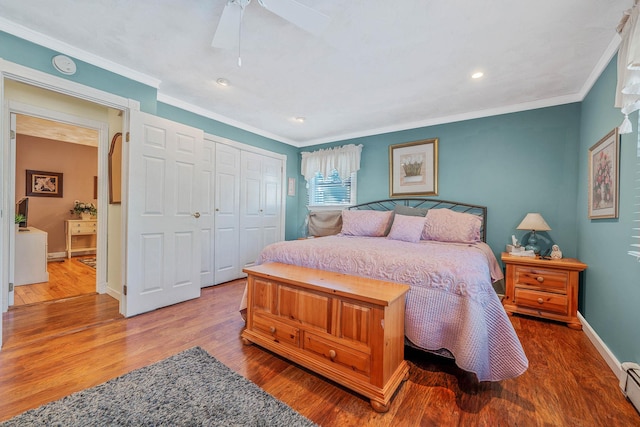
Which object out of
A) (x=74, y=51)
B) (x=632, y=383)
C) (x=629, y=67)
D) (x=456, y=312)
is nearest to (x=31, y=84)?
(x=74, y=51)

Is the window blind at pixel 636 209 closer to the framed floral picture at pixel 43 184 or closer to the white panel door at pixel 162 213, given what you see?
the white panel door at pixel 162 213

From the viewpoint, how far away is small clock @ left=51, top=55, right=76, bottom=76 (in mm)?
2168

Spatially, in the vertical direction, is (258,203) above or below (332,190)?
below

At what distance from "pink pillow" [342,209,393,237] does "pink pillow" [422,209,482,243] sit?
50cm

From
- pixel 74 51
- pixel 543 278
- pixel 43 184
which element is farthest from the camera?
pixel 43 184

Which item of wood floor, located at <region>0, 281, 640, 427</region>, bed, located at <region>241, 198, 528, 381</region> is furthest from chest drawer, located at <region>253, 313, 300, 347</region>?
bed, located at <region>241, 198, 528, 381</region>

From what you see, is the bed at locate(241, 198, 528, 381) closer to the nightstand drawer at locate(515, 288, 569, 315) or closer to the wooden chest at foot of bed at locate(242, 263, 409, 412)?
the wooden chest at foot of bed at locate(242, 263, 409, 412)

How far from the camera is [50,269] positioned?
15.1ft

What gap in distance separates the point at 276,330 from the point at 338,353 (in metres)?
0.53

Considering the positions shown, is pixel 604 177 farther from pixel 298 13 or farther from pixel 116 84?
pixel 116 84

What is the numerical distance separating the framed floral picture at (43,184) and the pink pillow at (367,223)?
619cm

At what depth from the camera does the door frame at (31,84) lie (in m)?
1.99

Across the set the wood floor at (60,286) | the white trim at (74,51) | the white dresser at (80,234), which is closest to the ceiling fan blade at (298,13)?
the white trim at (74,51)

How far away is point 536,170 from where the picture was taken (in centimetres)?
311
